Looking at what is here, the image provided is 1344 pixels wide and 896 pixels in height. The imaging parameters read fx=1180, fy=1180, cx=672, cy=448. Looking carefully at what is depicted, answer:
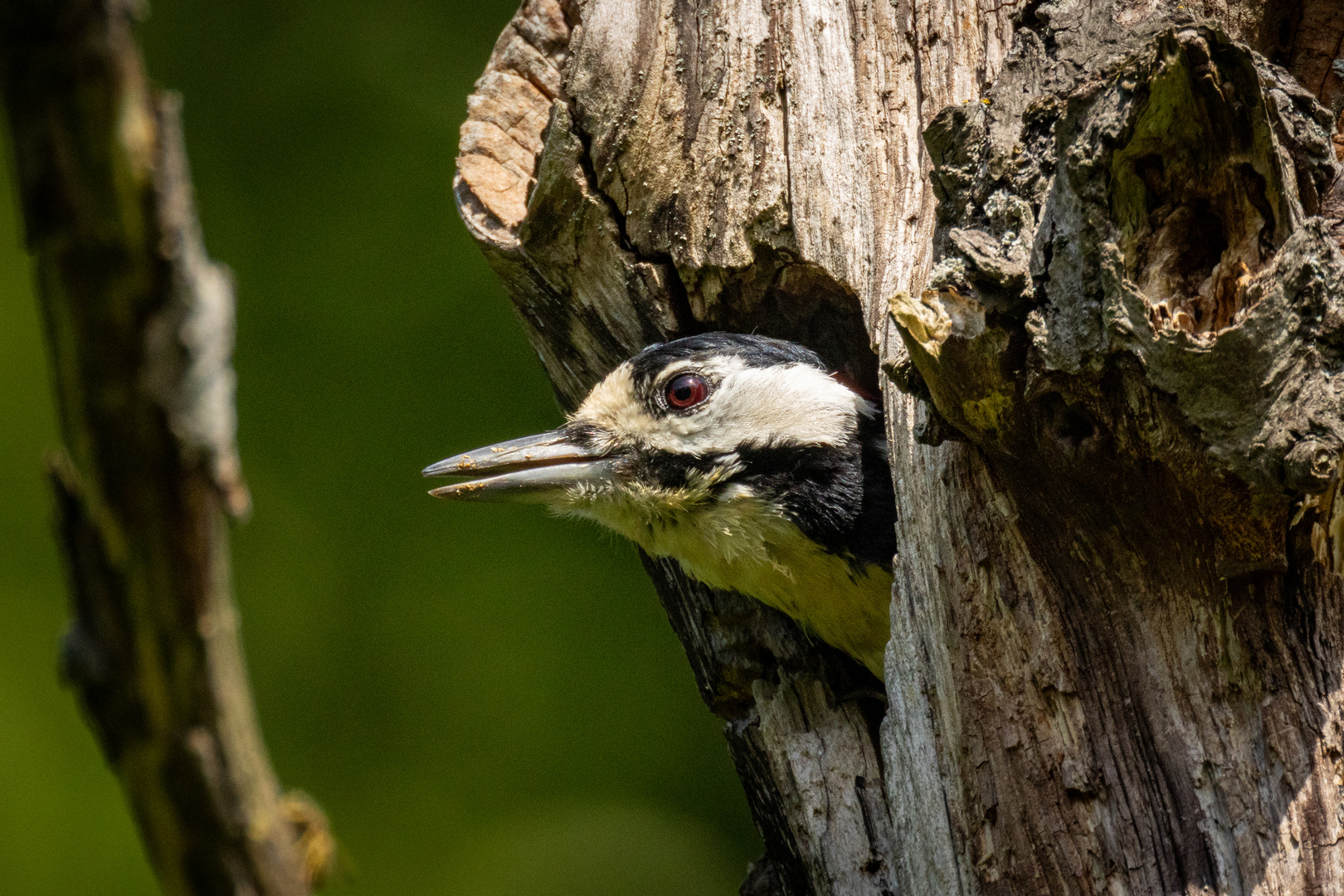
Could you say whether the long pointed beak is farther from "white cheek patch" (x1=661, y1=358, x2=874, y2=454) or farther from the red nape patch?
the red nape patch

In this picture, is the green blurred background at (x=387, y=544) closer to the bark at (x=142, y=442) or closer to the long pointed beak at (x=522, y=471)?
the long pointed beak at (x=522, y=471)

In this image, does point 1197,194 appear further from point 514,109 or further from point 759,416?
point 514,109

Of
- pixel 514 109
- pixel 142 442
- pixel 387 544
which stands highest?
pixel 514 109

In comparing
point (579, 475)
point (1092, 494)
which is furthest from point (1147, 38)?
point (579, 475)

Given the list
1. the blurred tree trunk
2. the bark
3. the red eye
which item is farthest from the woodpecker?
the bark

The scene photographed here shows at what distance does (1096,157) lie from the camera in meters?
1.39

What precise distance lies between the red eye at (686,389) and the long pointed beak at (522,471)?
0.56ft

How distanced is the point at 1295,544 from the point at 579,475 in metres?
1.20

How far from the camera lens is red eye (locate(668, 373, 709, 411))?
7.17 feet

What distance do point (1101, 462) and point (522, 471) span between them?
43.9 inches

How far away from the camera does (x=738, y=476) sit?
2.17 meters

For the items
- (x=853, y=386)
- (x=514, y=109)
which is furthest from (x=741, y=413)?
(x=514, y=109)

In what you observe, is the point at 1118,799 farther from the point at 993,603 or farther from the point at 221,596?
the point at 221,596

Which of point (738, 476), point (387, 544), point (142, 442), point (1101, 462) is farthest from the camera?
point (387, 544)
